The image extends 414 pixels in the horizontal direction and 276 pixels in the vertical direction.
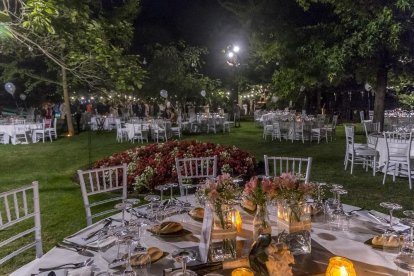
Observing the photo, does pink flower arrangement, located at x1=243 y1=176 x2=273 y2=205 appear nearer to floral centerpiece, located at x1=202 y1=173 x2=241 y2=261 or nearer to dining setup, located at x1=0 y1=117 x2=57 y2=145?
floral centerpiece, located at x1=202 y1=173 x2=241 y2=261

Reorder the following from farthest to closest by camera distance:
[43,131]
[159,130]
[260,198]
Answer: [43,131], [159,130], [260,198]

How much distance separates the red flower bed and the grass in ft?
3.58

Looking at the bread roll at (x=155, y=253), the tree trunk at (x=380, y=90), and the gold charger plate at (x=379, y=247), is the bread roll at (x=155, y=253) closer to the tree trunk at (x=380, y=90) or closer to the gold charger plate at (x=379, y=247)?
the gold charger plate at (x=379, y=247)

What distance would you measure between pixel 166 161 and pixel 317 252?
5088 mm

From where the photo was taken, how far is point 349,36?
1058 cm

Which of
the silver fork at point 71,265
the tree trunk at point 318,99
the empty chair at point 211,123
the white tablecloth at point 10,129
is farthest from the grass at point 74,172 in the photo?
the tree trunk at point 318,99

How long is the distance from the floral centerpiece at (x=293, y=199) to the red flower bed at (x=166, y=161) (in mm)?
4366

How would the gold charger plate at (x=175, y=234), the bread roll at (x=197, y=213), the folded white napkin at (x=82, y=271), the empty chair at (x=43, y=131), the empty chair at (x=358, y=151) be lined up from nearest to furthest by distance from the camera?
→ the folded white napkin at (x=82, y=271), the gold charger plate at (x=175, y=234), the bread roll at (x=197, y=213), the empty chair at (x=358, y=151), the empty chair at (x=43, y=131)

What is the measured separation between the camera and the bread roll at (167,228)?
2.40 meters

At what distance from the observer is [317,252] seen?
207 centimetres

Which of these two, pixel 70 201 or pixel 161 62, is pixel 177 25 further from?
pixel 70 201

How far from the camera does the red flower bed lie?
6.71m

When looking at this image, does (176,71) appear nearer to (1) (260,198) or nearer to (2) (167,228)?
(2) (167,228)

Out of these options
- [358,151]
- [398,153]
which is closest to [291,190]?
[398,153]
